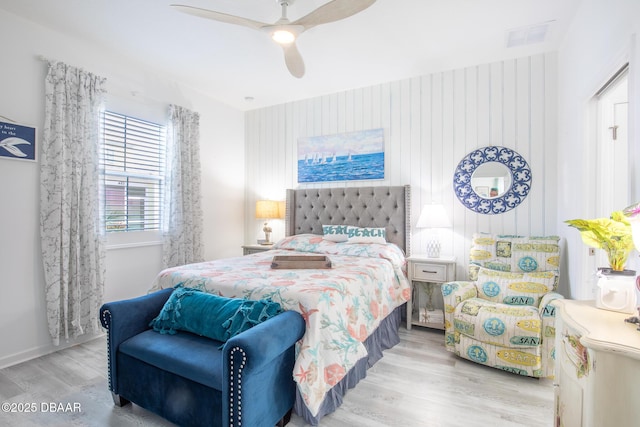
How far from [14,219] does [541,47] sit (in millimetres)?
4871

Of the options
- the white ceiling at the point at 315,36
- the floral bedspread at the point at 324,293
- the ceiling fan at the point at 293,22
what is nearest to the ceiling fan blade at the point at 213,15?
the ceiling fan at the point at 293,22

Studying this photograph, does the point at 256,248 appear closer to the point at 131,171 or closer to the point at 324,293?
the point at 131,171

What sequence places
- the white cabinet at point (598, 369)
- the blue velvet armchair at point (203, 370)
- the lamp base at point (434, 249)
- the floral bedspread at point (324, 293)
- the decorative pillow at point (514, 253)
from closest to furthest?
the white cabinet at point (598, 369) < the blue velvet armchair at point (203, 370) < the floral bedspread at point (324, 293) < the decorative pillow at point (514, 253) < the lamp base at point (434, 249)

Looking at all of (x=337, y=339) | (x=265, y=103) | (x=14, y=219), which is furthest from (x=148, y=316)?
(x=265, y=103)

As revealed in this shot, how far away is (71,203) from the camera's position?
9.11 feet

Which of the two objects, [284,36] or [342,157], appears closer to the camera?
[284,36]

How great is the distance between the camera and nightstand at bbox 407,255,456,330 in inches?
123

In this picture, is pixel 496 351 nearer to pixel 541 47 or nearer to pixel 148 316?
pixel 148 316

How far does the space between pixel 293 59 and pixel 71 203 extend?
7.57 feet

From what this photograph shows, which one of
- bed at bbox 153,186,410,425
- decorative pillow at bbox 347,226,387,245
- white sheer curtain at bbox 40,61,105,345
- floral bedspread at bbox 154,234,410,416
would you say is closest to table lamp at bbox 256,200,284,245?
bed at bbox 153,186,410,425

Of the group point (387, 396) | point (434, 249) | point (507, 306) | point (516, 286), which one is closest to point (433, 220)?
point (434, 249)

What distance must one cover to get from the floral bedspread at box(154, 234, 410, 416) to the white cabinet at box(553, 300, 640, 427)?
107cm

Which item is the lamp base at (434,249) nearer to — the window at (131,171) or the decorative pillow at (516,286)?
the decorative pillow at (516,286)

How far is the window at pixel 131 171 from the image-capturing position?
10.4ft
